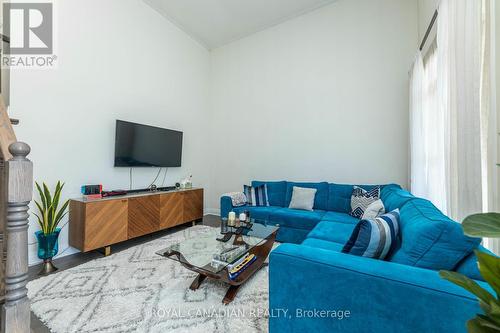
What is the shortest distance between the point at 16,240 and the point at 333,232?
2297mm

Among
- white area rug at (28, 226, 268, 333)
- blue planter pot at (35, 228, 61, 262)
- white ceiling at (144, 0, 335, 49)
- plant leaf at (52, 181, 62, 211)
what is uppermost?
white ceiling at (144, 0, 335, 49)

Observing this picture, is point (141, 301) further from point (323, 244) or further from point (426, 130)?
point (426, 130)

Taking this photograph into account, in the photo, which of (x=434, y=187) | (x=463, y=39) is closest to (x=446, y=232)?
(x=463, y=39)

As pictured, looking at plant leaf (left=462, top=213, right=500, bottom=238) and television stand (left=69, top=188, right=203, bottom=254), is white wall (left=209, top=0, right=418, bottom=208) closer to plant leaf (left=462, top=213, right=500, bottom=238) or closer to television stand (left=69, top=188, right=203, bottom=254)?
television stand (left=69, top=188, right=203, bottom=254)

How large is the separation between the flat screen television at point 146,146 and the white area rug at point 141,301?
1483mm

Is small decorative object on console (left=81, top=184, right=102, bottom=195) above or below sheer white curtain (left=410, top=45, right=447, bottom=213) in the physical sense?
below

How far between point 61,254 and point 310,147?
12.2 ft

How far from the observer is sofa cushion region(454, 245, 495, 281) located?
903 mm

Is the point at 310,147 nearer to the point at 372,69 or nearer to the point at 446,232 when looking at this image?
the point at 372,69

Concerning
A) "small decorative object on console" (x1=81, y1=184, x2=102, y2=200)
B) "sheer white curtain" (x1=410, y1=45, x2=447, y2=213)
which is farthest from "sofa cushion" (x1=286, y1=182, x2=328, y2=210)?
"small decorative object on console" (x1=81, y1=184, x2=102, y2=200)

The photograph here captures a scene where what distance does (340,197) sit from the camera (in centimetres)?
324

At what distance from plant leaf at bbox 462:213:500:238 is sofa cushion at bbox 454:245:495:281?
19.7 inches

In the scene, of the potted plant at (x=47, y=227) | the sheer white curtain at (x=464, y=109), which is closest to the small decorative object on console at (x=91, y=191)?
the potted plant at (x=47, y=227)

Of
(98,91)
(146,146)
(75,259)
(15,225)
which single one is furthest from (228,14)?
(75,259)
